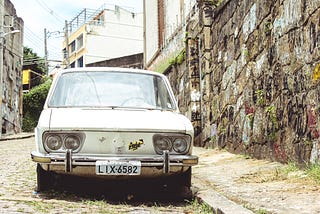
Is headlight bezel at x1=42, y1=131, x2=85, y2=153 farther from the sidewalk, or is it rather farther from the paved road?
the sidewalk

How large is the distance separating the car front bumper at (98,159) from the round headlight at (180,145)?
0.10 m

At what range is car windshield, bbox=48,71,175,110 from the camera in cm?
626

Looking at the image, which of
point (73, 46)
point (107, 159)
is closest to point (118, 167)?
point (107, 159)

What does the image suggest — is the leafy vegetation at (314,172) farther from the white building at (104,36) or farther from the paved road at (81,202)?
the white building at (104,36)

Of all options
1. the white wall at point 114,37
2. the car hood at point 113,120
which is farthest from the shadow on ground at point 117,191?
the white wall at point 114,37

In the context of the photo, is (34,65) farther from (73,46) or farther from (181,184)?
(181,184)

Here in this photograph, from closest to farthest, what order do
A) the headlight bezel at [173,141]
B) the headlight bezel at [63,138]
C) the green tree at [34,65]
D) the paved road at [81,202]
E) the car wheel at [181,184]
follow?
the paved road at [81,202], the headlight bezel at [63,138], the headlight bezel at [173,141], the car wheel at [181,184], the green tree at [34,65]

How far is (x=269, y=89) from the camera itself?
8031mm

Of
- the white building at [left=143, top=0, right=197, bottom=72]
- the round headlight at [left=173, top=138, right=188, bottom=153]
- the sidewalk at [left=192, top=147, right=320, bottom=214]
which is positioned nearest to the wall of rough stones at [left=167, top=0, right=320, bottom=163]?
the sidewalk at [left=192, top=147, right=320, bottom=214]

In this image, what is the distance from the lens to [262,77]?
8.38 metres

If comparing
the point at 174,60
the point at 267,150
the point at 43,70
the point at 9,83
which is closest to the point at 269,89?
the point at 267,150

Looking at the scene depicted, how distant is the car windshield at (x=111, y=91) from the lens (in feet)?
20.5

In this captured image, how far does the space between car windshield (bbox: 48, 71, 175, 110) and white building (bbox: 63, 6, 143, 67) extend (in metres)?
41.8

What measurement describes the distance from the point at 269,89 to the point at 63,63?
46813mm
